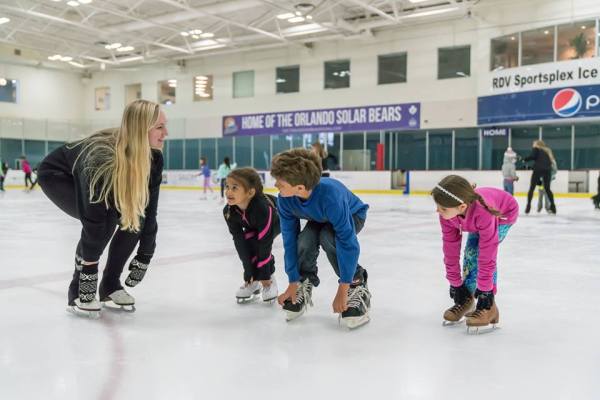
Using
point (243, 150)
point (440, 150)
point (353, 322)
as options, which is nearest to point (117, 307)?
point (353, 322)

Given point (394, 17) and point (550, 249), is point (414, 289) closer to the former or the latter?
point (550, 249)

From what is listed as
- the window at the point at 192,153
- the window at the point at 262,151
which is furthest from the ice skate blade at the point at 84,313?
the window at the point at 192,153

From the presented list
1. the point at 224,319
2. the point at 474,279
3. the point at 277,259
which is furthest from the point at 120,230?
the point at 277,259

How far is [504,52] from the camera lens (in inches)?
687

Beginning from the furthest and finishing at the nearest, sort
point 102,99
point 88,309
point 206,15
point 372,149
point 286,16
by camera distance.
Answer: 1. point 102,99
2. point 372,149
3. point 286,16
4. point 206,15
5. point 88,309

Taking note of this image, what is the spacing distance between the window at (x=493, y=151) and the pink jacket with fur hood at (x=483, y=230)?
16.7m

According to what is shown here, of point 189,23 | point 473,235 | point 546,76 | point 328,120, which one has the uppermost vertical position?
point 189,23

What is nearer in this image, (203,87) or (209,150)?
(209,150)

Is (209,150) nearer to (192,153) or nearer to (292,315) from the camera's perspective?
(192,153)

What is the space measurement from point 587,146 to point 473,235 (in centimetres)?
1666

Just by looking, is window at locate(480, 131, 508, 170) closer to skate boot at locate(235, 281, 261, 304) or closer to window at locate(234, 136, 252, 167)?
window at locate(234, 136, 252, 167)

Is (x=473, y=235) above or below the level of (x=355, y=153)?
below

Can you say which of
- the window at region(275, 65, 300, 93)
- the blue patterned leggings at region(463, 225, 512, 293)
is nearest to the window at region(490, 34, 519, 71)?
the window at region(275, 65, 300, 93)

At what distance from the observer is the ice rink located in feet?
→ 5.58
